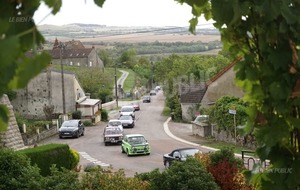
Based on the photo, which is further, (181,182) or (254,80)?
(181,182)

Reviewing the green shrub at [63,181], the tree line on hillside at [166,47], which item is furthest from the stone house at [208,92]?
the tree line on hillside at [166,47]

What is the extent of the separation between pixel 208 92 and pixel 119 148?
12969mm

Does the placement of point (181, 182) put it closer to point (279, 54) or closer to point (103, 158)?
point (279, 54)

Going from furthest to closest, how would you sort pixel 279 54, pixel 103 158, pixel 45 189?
1. pixel 103 158
2. pixel 45 189
3. pixel 279 54

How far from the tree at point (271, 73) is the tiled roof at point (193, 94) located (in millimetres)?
40313

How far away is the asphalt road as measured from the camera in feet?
80.6

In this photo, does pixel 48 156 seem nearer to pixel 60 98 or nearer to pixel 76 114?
pixel 76 114

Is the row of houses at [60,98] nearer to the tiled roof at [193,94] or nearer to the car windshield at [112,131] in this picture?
the tiled roof at [193,94]

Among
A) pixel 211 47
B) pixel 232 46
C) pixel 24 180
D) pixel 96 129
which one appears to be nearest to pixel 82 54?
pixel 211 47

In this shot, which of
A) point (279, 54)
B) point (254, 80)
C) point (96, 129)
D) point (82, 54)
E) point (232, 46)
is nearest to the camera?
point (279, 54)

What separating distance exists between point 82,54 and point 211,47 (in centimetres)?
4392

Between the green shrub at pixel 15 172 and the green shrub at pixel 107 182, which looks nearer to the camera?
the green shrub at pixel 107 182

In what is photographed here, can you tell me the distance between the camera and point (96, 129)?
142 feet

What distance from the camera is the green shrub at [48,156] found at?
18.2 metres
